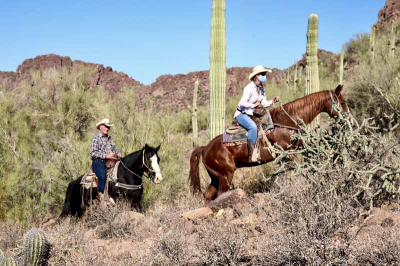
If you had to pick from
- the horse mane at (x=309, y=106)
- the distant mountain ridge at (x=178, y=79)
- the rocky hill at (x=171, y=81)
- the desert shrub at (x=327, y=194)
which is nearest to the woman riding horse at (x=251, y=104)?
the horse mane at (x=309, y=106)

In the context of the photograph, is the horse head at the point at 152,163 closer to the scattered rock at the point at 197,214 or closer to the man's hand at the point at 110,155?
the man's hand at the point at 110,155

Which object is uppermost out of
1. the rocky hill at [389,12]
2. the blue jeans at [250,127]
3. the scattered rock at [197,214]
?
the rocky hill at [389,12]

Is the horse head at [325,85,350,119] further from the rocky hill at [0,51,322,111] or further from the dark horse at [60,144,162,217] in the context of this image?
the rocky hill at [0,51,322,111]

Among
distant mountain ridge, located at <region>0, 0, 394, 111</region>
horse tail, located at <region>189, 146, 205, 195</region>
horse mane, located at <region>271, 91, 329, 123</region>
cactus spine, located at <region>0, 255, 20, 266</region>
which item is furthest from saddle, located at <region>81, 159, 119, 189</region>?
distant mountain ridge, located at <region>0, 0, 394, 111</region>

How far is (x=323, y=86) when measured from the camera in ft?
90.8

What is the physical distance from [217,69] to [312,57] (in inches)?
126

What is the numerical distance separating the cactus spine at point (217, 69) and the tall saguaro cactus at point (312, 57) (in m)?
2.70

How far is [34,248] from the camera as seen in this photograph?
Answer: 5176 mm

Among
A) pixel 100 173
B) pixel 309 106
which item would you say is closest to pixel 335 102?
pixel 309 106

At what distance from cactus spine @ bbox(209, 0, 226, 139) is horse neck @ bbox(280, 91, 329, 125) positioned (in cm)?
317

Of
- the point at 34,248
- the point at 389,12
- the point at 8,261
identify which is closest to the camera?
the point at 8,261

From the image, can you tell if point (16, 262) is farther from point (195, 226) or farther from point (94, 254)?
point (195, 226)

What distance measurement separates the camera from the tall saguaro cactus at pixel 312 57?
39.5 feet

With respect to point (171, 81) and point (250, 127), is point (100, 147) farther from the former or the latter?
point (171, 81)
